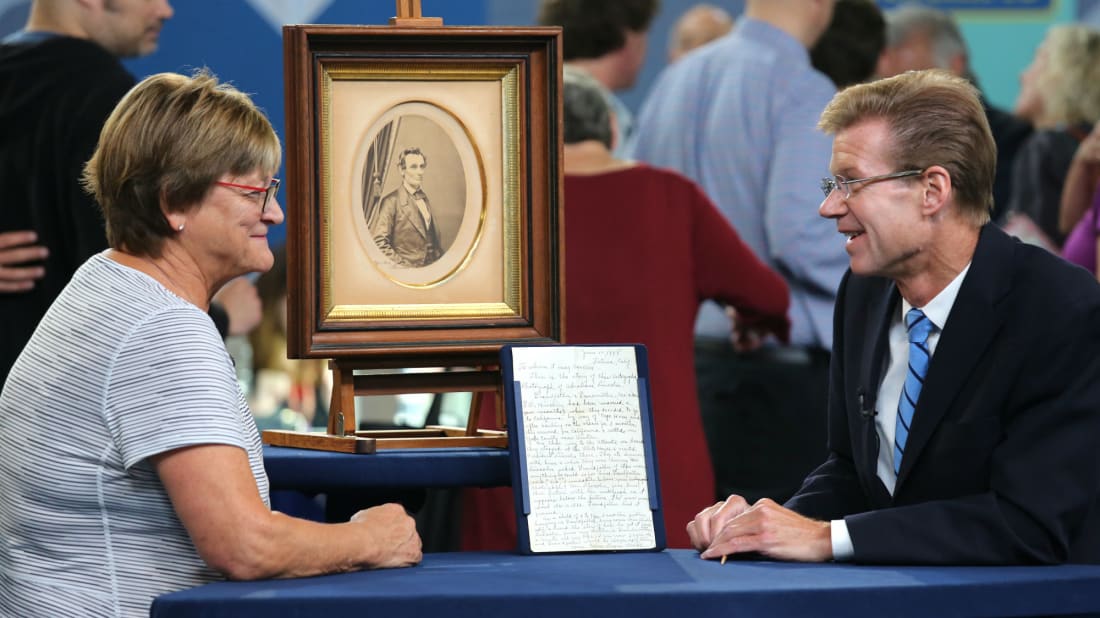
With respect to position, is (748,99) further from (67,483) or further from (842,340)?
(67,483)

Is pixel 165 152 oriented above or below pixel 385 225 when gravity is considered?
above

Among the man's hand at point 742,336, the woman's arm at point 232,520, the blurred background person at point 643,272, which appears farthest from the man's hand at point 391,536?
the man's hand at point 742,336

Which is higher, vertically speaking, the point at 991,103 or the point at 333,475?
the point at 991,103

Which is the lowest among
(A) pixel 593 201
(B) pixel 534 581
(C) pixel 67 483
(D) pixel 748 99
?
(B) pixel 534 581

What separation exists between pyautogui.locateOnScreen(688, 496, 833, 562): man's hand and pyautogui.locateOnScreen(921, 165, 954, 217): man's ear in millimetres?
519

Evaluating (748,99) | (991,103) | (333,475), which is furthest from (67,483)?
(991,103)

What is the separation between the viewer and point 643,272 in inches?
152

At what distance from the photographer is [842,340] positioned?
2.42 m

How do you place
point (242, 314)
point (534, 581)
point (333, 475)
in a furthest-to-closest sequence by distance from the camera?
point (242, 314), point (333, 475), point (534, 581)

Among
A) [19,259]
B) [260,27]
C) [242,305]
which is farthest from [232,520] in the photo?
[260,27]

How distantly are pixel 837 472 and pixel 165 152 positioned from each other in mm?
1198

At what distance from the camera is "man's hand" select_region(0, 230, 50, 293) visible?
364cm

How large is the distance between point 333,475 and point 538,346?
1.24 ft

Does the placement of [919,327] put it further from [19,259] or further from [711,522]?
[19,259]
